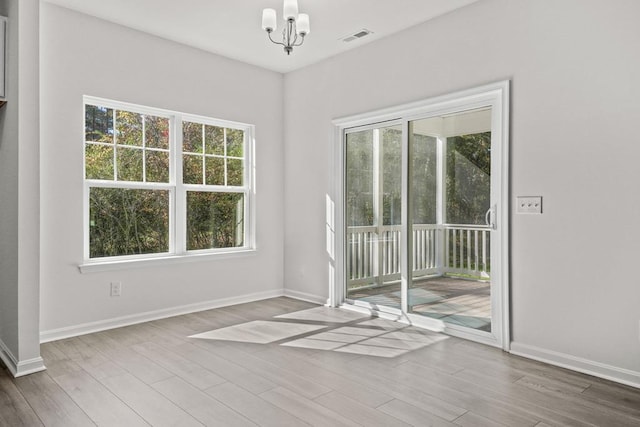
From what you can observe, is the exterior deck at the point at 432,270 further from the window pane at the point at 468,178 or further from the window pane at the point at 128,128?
the window pane at the point at 128,128

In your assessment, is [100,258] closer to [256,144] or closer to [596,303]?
[256,144]

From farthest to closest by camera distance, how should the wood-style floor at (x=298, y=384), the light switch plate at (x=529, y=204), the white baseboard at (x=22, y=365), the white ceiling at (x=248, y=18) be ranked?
the white ceiling at (x=248, y=18) → the light switch plate at (x=529, y=204) → the white baseboard at (x=22, y=365) → the wood-style floor at (x=298, y=384)

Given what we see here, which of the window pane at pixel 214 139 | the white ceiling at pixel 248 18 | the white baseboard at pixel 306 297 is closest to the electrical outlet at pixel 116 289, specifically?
the window pane at pixel 214 139

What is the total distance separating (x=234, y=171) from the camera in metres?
5.05

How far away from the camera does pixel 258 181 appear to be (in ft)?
17.1

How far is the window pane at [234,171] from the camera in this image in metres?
5.00

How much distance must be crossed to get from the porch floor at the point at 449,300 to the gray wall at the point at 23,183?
121 inches

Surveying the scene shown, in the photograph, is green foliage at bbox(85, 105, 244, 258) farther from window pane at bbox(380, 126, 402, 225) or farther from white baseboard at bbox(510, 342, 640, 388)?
white baseboard at bbox(510, 342, 640, 388)

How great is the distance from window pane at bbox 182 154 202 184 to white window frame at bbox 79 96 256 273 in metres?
0.06

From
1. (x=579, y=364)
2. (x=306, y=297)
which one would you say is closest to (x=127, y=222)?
(x=306, y=297)

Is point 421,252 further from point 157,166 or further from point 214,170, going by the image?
point 157,166

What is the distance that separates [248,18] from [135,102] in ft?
4.49

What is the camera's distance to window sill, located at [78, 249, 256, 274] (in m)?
3.86

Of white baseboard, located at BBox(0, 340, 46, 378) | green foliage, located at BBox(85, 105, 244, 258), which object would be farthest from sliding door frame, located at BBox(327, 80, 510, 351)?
white baseboard, located at BBox(0, 340, 46, 378)
